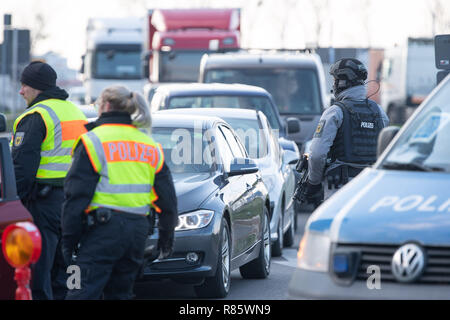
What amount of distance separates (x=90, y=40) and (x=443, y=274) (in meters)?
27.7

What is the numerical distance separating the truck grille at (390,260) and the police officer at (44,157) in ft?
10.1

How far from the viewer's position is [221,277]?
941 centimetres

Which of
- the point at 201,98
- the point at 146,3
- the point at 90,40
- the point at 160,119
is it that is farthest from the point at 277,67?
the point at 146,3

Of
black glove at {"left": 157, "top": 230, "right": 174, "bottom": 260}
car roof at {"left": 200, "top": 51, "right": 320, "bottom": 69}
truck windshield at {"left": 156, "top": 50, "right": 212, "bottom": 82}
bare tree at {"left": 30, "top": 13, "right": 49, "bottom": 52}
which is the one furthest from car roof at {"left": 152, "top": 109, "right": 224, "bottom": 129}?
bare tree at {"left": 30, "top": 13, "right": 49, "bottom": 52}

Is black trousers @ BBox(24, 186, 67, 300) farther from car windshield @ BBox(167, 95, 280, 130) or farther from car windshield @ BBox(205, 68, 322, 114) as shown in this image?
car windshield @ BBox(205, 68, 322, 114)

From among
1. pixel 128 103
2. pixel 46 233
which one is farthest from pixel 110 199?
pixel 46 233

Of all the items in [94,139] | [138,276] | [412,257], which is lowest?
[138,276]

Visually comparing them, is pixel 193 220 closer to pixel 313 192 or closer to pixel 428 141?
pixel 313 192

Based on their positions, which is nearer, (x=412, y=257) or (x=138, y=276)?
(x=412, y=257)

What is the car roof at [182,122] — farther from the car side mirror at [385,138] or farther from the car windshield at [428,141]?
the car windshield at [428,141]

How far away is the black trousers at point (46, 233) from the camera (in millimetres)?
7914

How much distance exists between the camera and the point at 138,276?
6727 mm

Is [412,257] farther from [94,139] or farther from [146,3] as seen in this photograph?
[146,3]

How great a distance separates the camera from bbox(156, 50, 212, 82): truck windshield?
83.9ft
